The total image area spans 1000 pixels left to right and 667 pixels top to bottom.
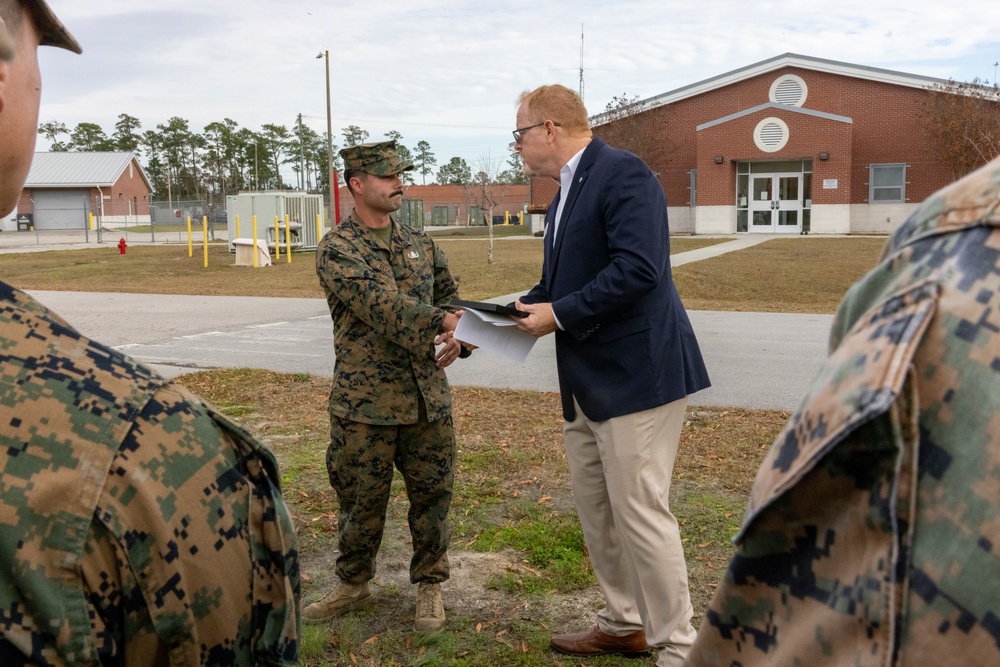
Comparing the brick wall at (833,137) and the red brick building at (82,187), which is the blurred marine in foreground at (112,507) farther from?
the red brick building at (82,187)

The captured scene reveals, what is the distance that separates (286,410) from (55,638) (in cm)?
665

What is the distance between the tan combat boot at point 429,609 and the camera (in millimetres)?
4023

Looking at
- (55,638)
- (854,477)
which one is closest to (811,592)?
(854,477)

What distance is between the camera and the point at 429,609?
4078mm

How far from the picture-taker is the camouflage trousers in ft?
13.2

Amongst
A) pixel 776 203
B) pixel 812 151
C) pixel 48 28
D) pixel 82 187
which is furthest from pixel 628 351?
pixel 82 187

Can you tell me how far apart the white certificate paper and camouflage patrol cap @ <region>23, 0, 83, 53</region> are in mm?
2393

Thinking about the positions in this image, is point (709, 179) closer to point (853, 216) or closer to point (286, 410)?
point (853, 216)

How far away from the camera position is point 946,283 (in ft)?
2.78

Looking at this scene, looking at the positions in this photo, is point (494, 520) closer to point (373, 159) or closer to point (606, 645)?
point (606, 645)

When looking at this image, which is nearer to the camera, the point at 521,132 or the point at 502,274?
the point at 521,132

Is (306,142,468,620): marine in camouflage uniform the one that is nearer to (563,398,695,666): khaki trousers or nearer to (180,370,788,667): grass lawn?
(180,370,788,667): grass lawn

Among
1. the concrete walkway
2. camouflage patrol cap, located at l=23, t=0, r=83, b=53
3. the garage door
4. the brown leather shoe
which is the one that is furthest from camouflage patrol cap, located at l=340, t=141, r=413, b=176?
the garage door

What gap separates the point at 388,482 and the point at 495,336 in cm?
92
